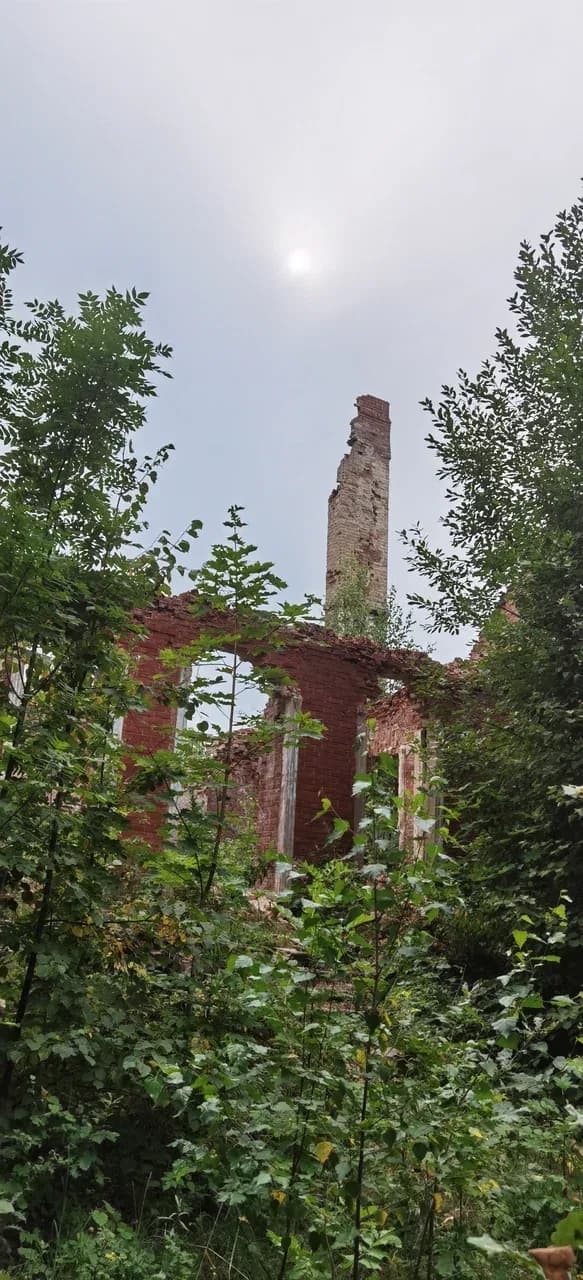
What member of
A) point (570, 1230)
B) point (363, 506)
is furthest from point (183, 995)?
point (363, 506)

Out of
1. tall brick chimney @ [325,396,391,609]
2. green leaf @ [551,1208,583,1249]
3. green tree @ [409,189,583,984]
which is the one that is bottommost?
green leaf @ [551,1208,583,1249]

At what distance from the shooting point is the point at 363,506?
19.7 m

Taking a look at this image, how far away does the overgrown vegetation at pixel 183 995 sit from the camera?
2434mm

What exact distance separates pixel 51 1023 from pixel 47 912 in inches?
15.6

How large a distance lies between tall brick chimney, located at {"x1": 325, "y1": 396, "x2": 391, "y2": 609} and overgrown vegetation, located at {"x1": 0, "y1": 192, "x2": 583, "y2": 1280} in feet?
48.0

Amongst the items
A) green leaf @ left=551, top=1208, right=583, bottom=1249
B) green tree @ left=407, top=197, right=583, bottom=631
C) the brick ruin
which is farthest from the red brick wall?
green leaf @ left=551, top=1208, right=583, bottom=1249

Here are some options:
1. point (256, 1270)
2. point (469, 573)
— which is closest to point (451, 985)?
point (469, 573)

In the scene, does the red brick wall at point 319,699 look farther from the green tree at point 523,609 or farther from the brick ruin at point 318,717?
the green tree at point 523,609

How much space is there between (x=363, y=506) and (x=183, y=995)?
56.4 feet

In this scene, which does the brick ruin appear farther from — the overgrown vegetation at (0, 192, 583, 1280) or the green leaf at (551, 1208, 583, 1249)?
the green leaf at (551, 1208, 583, 1249)

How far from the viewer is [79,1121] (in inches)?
124

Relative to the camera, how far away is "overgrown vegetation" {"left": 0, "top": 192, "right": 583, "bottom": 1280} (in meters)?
2.43

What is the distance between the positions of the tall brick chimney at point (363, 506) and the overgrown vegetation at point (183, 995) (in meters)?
14.6

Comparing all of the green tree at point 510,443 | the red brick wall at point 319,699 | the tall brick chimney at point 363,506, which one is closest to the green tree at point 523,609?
the green tree at point 510,443
